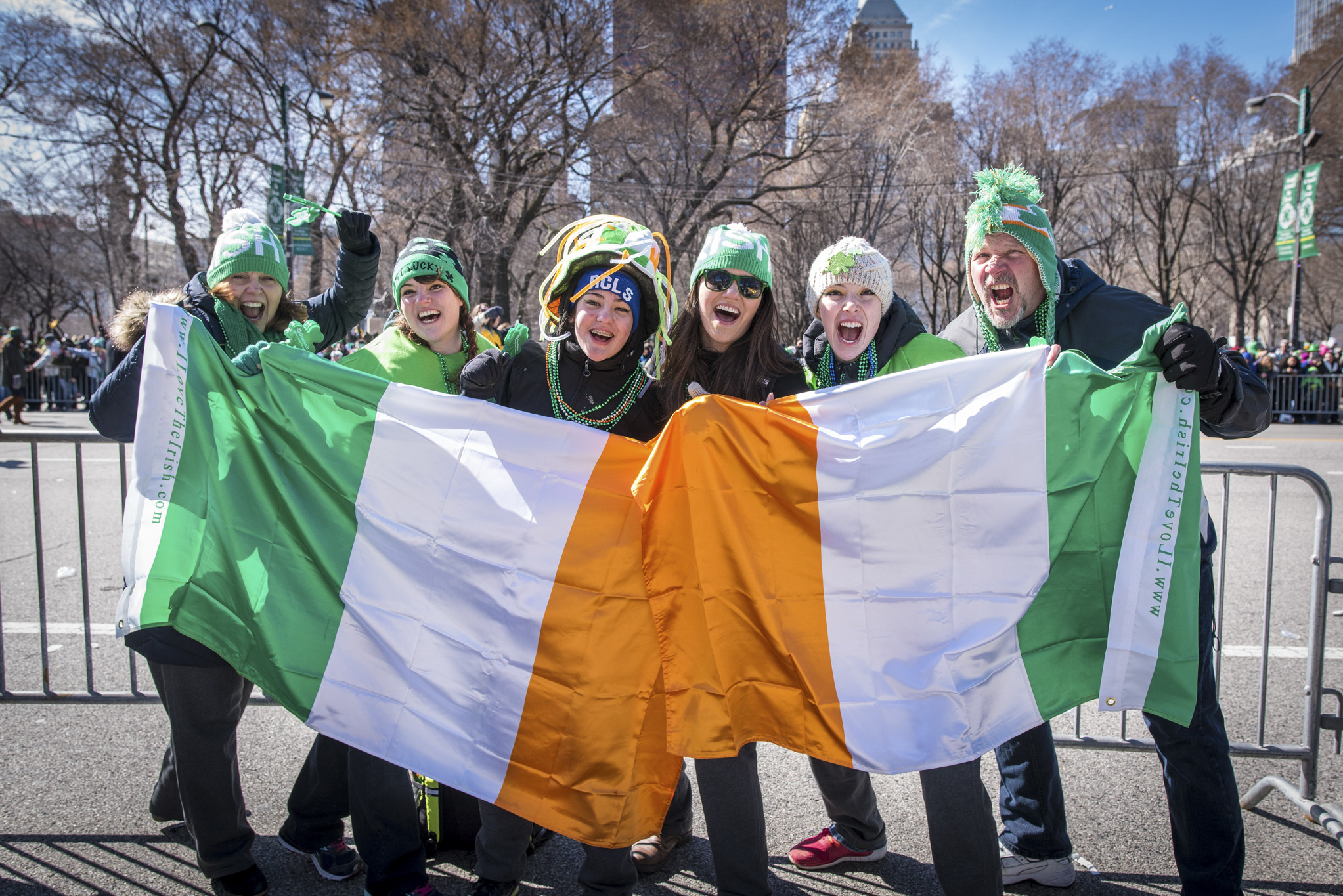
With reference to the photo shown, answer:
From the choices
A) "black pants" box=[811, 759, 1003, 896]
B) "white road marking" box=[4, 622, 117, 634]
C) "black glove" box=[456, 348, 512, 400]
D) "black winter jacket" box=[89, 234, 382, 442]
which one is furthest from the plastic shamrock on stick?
"white road marking" box=[4, 622, 117, 634]

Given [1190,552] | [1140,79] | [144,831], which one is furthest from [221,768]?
[1140,79]

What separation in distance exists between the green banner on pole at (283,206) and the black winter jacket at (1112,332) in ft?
66.8

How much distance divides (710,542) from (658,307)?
3.27 ft

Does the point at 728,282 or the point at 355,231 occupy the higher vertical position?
the point at 355,231

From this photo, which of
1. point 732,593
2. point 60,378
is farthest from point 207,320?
point 60,378

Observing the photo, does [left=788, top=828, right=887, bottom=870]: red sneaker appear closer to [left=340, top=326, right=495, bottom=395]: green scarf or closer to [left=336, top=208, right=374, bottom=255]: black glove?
[left=340, top=326, right=495, bottom=395]: green scarf

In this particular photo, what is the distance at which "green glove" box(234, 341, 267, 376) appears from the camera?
9.08 ft

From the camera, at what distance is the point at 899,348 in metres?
2.96

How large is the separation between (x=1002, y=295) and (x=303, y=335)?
2.42 meters

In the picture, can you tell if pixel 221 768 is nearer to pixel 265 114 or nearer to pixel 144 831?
pixel 144 831

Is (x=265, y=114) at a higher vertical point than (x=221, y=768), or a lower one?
higher

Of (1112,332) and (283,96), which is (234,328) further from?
(283,96)

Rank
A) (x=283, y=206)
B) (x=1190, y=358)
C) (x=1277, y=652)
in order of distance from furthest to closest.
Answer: (x=283, y=206) → (x=1277, y=652) → (x=1190, y=358)

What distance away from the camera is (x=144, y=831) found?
122 inches
